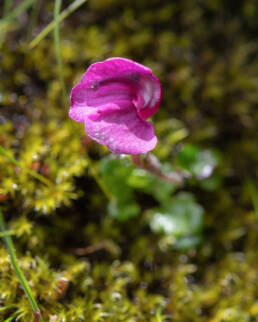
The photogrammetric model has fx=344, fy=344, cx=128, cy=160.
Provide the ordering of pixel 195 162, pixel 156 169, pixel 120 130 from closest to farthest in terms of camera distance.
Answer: pixel 120 130, pixel 156 169, pixel 195 162

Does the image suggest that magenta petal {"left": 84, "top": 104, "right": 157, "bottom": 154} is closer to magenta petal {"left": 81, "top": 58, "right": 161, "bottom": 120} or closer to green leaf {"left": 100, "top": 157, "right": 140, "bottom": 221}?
magenta petal {"left": 81, "top": 58, "right": 161, "bottom": 120}

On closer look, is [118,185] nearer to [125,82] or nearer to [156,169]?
[156,169]

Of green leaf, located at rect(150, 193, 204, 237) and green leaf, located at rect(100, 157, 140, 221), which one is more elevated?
green leaf, located at rect(100, 157, 140, 221)

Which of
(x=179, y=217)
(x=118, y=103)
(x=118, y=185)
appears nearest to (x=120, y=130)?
(x=118, y=103)

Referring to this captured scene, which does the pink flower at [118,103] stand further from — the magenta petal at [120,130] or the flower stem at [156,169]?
the flower stem at [156,169]

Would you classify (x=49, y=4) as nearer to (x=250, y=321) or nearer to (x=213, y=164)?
(x=213, y=164)

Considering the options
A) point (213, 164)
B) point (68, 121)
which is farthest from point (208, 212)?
point (68, 121)

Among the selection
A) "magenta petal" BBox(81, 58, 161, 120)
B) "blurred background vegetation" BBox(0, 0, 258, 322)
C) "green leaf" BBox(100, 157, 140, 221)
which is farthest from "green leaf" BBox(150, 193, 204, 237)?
"magenta petal" BBox(81, 58, 161, 120)

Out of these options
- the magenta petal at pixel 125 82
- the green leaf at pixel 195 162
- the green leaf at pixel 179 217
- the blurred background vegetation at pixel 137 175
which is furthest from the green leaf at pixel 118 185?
the magenta petal at pixel 125 82
